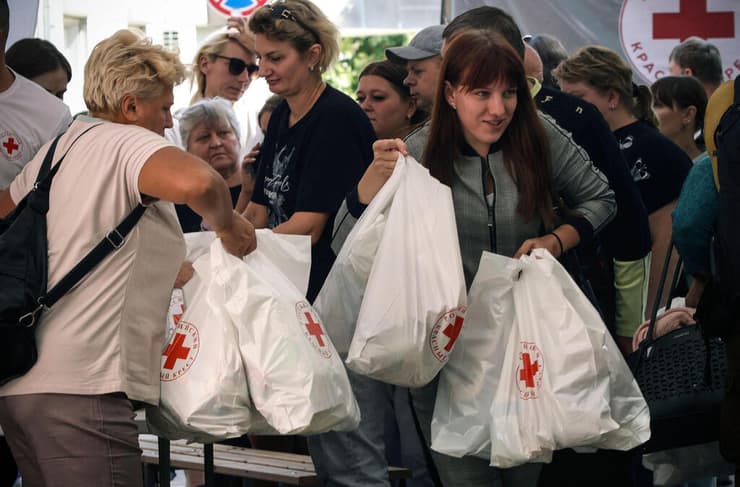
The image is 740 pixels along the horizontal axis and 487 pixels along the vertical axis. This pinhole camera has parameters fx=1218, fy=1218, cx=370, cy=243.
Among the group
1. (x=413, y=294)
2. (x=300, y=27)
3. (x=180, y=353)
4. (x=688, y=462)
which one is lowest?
(x=688, y=462)

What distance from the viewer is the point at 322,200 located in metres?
3.98

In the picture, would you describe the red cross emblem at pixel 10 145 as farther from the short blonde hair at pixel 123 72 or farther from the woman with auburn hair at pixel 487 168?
the woman with auburn hair at pixel 487 168

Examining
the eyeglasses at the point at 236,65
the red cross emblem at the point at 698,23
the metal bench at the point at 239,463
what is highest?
the red cross emblem at the point at 698,23

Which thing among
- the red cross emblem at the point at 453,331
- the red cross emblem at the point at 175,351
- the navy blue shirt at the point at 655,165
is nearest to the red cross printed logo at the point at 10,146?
the red cross emblem at the point at 175,351

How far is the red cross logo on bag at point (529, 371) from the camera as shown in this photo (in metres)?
3.36

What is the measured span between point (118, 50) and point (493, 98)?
1074 mm

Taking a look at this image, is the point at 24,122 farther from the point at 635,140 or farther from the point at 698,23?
the point at 698,23

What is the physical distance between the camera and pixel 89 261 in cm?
305

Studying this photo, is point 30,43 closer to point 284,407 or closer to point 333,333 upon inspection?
point 333,333

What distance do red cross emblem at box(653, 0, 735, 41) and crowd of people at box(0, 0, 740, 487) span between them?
2529 mm

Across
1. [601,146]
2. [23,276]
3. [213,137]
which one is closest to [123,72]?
[23,276]

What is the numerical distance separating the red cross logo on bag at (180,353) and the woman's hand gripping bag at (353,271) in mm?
522

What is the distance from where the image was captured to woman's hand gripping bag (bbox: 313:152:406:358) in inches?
138

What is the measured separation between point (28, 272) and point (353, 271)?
0.97m
